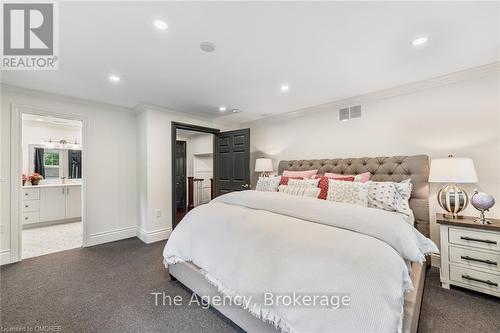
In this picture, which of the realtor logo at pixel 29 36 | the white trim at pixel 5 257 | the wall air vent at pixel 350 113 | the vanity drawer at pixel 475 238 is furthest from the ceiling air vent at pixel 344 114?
the white trim at pixel 5 257

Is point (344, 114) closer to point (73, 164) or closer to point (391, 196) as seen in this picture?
point (391, 196)

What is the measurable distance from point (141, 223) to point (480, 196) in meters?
4.59

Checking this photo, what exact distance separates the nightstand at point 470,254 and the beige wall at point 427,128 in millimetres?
498

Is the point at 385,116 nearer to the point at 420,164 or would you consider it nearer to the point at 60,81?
the point at 420,164

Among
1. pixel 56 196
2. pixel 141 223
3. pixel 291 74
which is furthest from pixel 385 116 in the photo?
pixel 56 196

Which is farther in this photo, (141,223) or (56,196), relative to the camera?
(56,196)

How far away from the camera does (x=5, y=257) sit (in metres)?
2.71

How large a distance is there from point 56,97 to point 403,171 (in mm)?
4969

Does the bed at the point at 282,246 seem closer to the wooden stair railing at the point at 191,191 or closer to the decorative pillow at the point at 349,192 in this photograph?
the decorative pillow at the point at 349,192

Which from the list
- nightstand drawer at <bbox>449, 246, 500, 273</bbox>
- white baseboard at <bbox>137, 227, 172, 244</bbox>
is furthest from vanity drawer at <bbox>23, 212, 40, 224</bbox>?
nightstand drawer at <bbox>449, 246, 500, 273</bbox>

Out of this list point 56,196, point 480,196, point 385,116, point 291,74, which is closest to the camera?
point 480,196

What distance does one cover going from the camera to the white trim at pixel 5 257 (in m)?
2.68

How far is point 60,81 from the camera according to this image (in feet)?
8.61

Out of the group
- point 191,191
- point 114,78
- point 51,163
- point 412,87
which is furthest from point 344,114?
point 51,163
